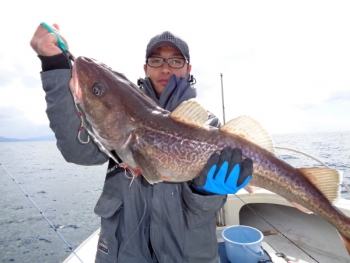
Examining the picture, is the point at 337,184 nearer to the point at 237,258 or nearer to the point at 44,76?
the point at 237,258

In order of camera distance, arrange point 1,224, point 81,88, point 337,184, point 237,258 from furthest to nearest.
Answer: point 1,224
point 237,258
point 337,184
point 81,88

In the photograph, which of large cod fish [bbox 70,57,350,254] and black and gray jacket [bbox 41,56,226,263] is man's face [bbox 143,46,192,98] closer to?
large cod fish [bbox 70,57,350,254]

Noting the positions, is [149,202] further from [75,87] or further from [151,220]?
[75,87]

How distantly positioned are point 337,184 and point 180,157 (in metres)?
1.79

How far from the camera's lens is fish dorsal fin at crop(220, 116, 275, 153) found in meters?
2.58

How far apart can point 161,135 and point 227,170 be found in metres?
0.76

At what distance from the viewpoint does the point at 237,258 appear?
14.7 ft

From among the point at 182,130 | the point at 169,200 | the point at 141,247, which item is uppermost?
the point at 182,130

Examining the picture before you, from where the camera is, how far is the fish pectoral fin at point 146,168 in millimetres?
2375

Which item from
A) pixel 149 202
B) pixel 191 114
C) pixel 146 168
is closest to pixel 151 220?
pixel 149 202

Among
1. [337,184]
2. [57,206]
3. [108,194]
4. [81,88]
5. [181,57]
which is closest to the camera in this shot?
[81,88]

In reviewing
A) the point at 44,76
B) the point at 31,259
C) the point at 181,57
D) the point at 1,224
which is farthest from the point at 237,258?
the point at 1,224

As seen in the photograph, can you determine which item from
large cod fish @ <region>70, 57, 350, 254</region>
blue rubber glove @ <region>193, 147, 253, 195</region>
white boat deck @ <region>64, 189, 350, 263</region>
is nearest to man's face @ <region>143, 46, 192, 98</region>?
large cod fish @ <region>70, 57, 350, 254</region>

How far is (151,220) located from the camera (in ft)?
9.39
